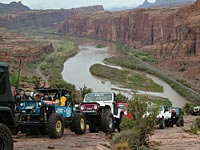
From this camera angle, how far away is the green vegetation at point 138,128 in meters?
11.2

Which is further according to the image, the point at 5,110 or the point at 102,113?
the point at 102,113

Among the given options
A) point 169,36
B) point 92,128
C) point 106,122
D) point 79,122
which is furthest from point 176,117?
point 169,36

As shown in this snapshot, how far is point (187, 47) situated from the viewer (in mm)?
101562

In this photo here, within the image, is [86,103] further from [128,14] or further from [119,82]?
[128,14]

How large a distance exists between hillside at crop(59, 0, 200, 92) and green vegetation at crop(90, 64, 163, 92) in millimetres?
7555

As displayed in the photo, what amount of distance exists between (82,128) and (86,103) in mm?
1544

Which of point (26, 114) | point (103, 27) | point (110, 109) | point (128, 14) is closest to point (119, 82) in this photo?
point (110, 109)

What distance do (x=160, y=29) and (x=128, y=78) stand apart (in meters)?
55.6

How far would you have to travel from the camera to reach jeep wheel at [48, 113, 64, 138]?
40.6ft

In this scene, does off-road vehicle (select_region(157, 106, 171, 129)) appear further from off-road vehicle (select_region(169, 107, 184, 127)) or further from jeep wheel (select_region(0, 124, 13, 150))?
jeep wheel (select_region(0, 124, 13, 150))

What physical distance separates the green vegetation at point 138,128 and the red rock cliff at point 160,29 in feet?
287

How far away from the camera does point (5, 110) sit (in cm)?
807

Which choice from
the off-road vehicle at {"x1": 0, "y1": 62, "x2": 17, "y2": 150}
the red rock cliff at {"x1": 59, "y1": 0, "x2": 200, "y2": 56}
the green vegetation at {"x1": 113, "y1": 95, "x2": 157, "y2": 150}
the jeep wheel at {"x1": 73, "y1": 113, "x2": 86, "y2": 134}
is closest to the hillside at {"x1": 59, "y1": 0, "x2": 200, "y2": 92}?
the red rock cliff at {"x1": 59, "y1": 0, "x2": 200, "y2": 56}

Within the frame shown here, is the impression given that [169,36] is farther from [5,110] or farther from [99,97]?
[5,110]
